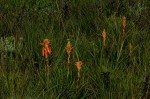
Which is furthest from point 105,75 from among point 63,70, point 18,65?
point 18,65

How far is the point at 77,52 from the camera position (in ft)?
11.0

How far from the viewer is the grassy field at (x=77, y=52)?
277 centimetres

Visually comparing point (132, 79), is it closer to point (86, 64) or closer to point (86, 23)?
point (86, 64)

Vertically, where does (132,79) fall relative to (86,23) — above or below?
below

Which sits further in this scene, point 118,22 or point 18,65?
point 118,22

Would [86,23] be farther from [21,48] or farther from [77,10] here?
[21,48]

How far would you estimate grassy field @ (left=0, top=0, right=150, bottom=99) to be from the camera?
2.77 m

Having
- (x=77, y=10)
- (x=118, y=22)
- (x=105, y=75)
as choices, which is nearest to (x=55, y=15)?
(x=77, y=10)

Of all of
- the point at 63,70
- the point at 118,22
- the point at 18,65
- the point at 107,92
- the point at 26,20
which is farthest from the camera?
the point at 26,20

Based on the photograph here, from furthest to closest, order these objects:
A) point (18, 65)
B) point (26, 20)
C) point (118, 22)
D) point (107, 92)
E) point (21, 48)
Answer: point (26, 20) < point (118, 22) < point (21, 48) < point (18, 65) < point (107, 92)

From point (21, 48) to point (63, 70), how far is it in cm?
63

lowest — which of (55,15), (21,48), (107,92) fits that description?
(107,92)

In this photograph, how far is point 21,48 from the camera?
3.44 m

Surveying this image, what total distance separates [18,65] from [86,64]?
549 millimetres
